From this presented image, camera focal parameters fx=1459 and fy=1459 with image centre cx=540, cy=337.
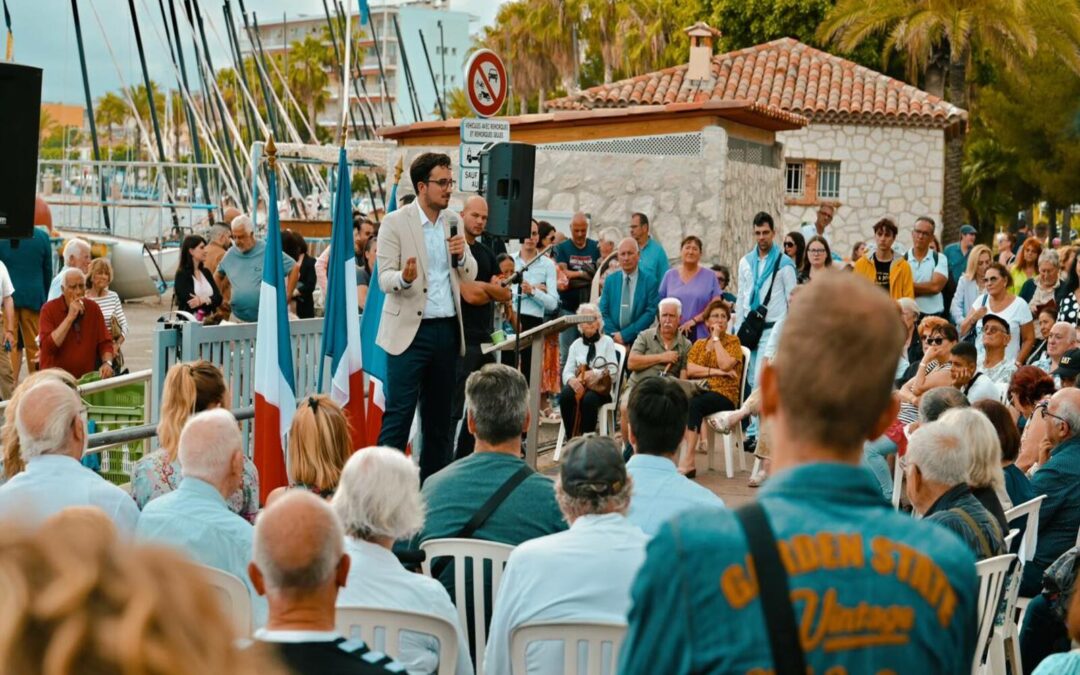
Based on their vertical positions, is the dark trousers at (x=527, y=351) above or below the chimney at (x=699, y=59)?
below

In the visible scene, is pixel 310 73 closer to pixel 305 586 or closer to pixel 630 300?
pixel 630 300

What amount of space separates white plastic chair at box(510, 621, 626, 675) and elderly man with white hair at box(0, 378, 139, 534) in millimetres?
1713

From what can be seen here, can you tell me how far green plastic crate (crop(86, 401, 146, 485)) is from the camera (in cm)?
880

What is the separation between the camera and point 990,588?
17.6 feet

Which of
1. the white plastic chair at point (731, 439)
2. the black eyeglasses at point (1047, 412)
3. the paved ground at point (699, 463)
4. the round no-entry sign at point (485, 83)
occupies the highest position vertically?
the round no-entry sign at point (485, 83)

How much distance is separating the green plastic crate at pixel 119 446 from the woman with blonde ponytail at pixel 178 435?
1708 millimetres

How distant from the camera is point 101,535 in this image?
1.31m

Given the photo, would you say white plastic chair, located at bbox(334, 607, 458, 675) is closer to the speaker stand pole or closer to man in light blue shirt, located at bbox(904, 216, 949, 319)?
man in light blue shirt, located at bbox(904, 216, 949, 319)

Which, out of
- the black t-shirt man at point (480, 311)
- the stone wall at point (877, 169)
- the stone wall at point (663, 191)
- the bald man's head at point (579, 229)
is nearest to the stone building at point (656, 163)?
the stone wall at point (663, 191)

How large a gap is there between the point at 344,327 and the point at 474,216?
159 centimetres

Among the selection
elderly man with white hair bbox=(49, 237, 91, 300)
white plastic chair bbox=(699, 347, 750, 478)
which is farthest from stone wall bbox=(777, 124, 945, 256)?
elderly man with white hair bbox=(49, 237, 91, 300)

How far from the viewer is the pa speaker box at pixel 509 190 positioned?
1086cm

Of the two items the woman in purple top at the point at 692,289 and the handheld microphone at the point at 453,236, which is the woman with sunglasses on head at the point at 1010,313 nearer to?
the woman in purple top at the point at 692,289

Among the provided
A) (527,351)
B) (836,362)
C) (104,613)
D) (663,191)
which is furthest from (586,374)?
(104,613)
